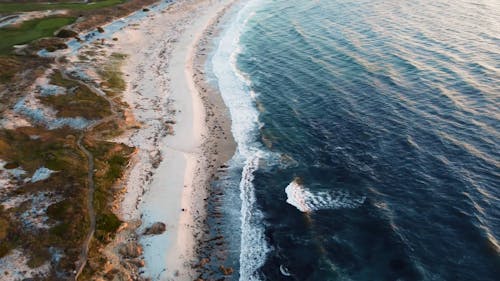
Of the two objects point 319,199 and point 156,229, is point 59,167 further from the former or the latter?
point 319,199

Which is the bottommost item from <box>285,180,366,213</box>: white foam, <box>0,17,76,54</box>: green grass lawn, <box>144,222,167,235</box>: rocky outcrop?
<box>144,222,167,235</box>: rocky outcrop

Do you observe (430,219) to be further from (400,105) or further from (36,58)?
(36,58)

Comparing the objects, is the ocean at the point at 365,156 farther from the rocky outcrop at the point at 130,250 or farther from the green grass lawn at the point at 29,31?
the green grass lawn at the point at 29,31

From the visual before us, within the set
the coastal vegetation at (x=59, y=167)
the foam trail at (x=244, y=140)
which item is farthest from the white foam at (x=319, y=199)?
the coastal vegetation at (x=59, y=167)

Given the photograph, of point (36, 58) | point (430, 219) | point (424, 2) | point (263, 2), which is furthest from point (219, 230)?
point (263, 2)

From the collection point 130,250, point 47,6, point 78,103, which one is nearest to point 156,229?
point 130,250

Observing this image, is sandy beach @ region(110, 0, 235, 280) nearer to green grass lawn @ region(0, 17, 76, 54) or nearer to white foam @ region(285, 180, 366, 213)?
white foam @ region(285, 180, 366, 213)

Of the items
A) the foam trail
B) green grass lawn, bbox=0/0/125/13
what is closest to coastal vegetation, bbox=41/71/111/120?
the foam trail
